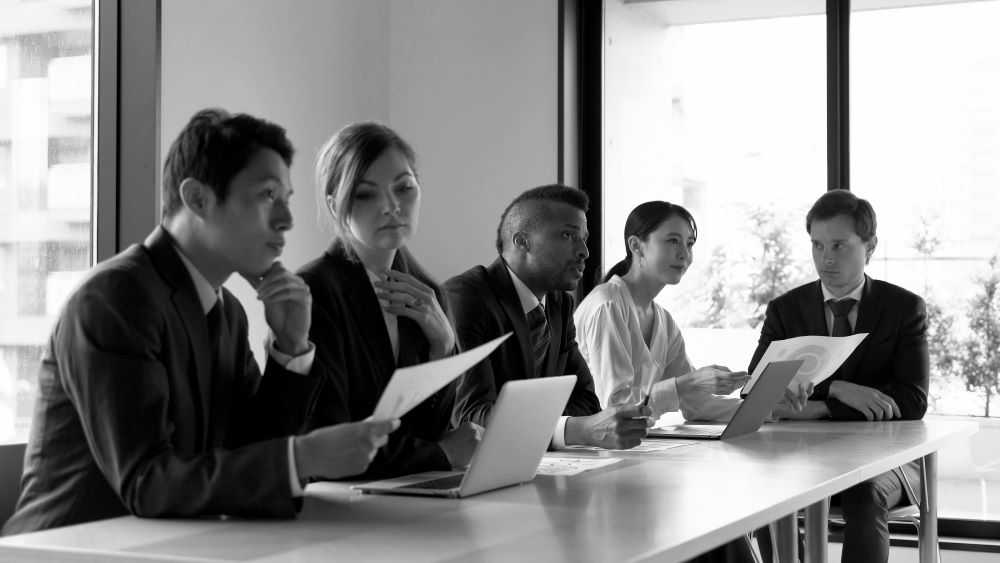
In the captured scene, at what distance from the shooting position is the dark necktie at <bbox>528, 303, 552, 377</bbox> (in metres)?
3.06

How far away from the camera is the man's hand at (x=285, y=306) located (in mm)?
1946

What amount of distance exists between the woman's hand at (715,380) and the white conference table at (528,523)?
2.12ft

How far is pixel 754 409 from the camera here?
123 inches

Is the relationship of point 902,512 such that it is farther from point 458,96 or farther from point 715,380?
point 458,96

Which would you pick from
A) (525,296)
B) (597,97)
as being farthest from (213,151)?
(597,97)

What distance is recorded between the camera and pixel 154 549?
57.2 inches

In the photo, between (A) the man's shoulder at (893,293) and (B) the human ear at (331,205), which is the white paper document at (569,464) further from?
(A) the man's shoulder at (893,293)

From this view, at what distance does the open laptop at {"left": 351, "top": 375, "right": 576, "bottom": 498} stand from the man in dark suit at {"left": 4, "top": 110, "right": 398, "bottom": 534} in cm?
27

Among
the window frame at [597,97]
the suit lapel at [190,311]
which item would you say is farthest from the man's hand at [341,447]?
the window frame at [597,97]

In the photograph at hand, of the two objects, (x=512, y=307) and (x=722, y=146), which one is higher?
(x=722, y=146)

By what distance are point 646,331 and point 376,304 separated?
1.77 m

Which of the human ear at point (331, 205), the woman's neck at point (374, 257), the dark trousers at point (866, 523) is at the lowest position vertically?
the dark trousers at point (866, 523)

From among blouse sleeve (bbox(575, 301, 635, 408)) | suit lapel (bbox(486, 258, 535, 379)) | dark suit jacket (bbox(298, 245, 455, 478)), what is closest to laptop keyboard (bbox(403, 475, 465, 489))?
dark suit jacket (bbox(298, 245, 455, 478))

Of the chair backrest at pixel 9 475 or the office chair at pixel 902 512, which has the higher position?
the chair backrest at pixel 9 475
